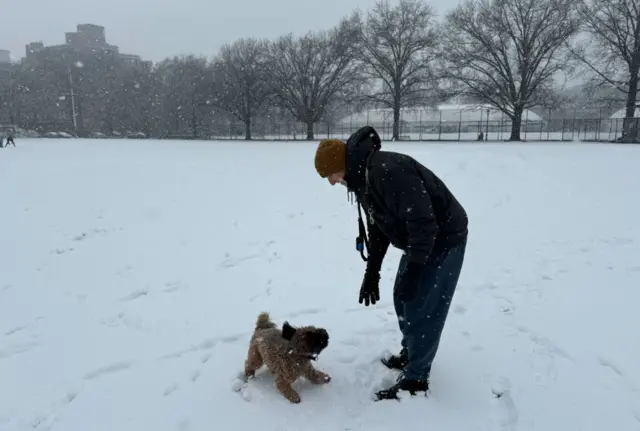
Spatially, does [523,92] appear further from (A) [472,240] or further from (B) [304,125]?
(A) [472,240]

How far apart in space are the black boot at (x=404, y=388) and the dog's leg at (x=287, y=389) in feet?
2.04

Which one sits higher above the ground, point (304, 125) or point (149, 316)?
point (304, 125)

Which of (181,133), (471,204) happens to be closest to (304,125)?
(181,133)

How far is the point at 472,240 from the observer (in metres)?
7.29

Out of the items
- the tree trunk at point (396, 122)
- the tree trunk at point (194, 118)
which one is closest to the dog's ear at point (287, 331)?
the tree trunk at point (396, 122)

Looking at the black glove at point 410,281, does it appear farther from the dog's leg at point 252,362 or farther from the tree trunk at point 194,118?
the tree trunk at point 194,118

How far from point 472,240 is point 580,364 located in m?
3.79

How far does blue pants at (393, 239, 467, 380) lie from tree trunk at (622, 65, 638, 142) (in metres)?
30.9

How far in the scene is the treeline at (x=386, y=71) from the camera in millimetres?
31750

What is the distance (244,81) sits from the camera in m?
46.8

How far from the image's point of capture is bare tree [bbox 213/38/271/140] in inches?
1816

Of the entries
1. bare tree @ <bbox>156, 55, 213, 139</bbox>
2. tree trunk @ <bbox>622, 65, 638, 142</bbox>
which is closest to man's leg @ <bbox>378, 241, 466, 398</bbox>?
tree trunk @ <bbox>622, 65, 638, 142</bbox>

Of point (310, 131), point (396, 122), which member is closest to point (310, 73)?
point (310, 131)

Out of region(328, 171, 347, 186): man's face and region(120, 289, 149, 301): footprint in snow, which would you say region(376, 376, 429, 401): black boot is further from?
region(120, 289, 149, 301): footprint in snow
